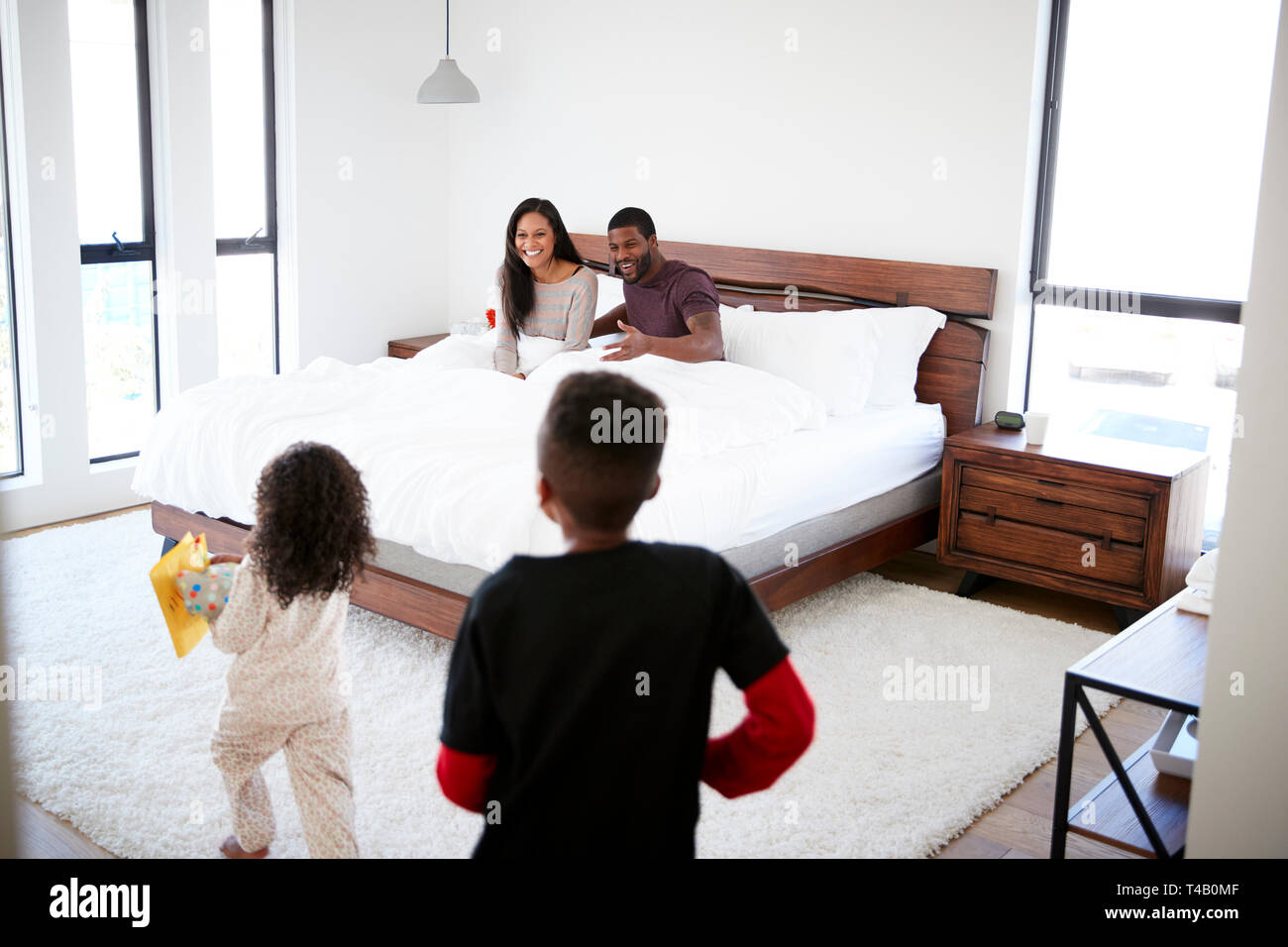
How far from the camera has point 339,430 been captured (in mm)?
3332

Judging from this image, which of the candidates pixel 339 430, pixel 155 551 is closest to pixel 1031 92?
pixel 339 430

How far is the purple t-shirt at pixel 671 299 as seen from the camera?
4066 millimetres

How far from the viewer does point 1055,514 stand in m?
3.74

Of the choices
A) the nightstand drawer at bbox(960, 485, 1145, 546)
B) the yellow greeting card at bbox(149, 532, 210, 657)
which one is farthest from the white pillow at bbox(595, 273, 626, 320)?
the yellow greeting card at bbox(149, 532, 210, 657)

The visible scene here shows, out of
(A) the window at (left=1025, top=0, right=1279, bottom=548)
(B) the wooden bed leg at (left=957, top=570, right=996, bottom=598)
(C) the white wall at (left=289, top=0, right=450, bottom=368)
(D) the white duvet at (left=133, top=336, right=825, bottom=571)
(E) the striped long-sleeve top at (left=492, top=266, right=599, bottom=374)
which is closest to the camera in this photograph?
(D) the white duvet at (left=133, top=336, right=825, bottom=571)

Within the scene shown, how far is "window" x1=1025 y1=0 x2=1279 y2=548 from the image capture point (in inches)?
148

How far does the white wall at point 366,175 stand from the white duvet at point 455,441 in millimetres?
1403

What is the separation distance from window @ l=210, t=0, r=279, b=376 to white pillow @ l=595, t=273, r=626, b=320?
1.53m

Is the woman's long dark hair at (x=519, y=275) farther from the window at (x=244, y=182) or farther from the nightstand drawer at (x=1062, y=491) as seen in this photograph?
the nightstand drawer at (x=1062, y=491)

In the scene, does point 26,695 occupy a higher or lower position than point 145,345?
lower

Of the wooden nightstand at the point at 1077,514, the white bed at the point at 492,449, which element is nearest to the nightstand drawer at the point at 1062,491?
the wooden nightstand at the point at 1077,514

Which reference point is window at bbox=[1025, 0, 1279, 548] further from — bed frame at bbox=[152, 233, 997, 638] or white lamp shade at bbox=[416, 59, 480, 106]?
white lamp shade at bbox=[416, 59, 480, 106]

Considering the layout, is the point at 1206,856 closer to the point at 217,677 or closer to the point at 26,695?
the point at 217,677

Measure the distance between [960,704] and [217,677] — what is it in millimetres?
1949
